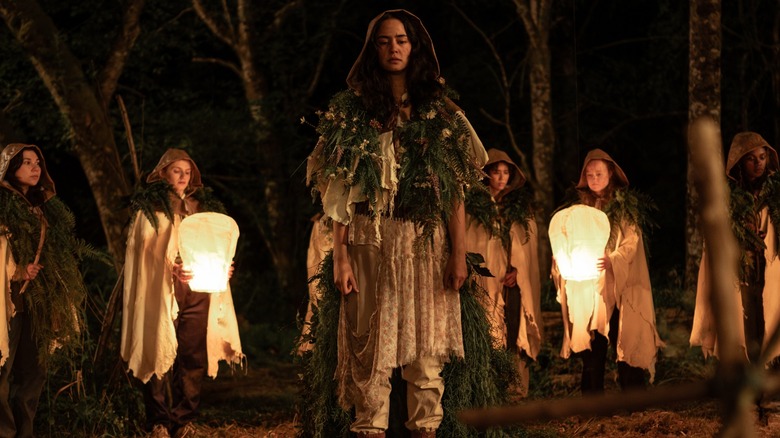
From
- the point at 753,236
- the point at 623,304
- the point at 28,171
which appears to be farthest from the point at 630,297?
the point at 28,171

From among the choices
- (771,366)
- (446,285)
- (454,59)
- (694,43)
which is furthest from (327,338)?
(454,59)

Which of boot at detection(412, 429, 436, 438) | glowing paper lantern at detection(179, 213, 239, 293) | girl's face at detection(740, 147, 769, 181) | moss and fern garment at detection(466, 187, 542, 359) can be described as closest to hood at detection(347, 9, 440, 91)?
boot at detection(412, 429, 436, 438)

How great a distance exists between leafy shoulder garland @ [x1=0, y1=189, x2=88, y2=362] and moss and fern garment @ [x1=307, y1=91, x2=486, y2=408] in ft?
9.19

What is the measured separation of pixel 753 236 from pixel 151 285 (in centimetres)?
431

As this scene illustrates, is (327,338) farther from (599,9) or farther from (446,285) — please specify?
(599,9)

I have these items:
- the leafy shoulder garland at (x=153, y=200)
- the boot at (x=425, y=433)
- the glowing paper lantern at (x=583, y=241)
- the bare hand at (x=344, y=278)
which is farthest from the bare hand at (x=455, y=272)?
the leafy shoulder garland at (x=153, y=200)

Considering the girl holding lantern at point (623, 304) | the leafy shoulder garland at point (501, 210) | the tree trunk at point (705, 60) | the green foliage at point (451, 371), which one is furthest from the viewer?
the tree trunk at point (705, 60)

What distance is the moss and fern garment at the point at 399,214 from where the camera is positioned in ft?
16.6

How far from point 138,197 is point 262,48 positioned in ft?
37.5

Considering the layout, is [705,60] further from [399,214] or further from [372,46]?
[399,214]

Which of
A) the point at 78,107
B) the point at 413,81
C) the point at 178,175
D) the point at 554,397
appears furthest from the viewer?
the point at 78,107

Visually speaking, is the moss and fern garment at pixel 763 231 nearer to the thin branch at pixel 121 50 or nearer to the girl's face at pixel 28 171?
the girl's face at pixel 28 171

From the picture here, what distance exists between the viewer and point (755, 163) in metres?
7.52

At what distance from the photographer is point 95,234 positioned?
2200cm
